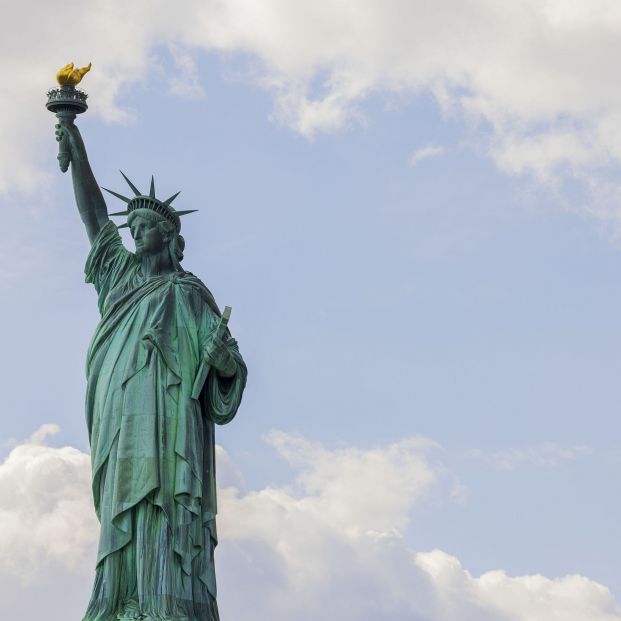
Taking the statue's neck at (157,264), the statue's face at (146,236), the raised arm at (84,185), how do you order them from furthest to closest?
the raised arm at (84,185) < the statue's neck at (157,264) < the statue's face at (146,236)

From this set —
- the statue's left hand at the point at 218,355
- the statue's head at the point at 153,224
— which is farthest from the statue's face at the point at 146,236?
the statue's left hand at the point at 218,355

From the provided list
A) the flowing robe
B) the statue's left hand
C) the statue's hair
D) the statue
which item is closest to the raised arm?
the statue

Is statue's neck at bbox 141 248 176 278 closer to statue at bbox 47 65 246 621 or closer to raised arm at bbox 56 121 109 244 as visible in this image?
statue at bbox 47 65 246 621

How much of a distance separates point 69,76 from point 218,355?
5.74 m

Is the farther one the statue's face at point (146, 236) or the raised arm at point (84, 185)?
the raised arm at point (84, 185)

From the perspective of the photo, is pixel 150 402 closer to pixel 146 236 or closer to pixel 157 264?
pixel 157 264

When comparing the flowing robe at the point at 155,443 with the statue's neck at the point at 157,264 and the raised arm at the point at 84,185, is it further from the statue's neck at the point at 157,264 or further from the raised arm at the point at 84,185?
the raised arm at the point at 84,185

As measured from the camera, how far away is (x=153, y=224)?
94.7ft

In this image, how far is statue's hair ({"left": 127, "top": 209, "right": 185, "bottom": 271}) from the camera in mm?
28906

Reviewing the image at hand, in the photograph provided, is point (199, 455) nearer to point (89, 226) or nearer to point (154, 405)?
point (154, 405)

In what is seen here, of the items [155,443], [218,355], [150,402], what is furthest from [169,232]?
[155,443]

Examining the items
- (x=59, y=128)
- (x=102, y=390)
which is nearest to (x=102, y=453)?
(x=102, y=390)

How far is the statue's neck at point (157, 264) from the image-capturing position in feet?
95.0

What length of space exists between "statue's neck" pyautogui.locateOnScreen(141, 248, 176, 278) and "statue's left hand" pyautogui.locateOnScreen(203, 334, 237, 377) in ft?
6.37
